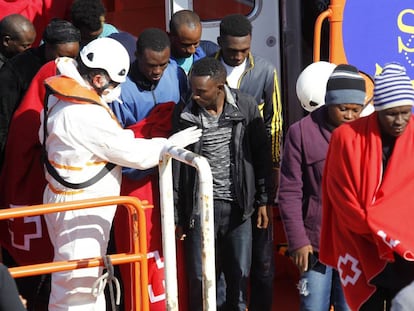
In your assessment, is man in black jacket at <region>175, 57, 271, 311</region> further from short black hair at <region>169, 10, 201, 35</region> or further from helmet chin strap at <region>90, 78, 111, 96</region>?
short black hair at <region>169, 10, 201, 35</region>

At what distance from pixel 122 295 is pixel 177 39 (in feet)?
5.14

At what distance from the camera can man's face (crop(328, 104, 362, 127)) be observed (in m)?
4.66

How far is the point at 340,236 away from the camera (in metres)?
4.25

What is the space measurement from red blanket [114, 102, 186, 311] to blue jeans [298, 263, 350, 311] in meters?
0.83

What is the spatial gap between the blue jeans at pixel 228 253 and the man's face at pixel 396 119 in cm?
130

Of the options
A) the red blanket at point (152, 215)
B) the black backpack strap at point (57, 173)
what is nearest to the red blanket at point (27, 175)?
the black backpack strap at point (57, 173)

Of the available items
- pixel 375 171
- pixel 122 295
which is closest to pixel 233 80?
pixel 122 295

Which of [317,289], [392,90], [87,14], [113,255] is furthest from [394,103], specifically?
[87,14]

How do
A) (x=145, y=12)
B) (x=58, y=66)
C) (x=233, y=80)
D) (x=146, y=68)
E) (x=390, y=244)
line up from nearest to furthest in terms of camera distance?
(x=390, y=244)
(x=58, y=66)
(x=146, y=68)
(x=233, y=80)
(x=145, y=12)

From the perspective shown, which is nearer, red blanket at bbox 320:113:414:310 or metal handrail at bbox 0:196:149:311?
red blanket at bbox 320:113:414:310

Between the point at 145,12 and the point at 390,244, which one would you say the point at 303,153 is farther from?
the point at 145,12

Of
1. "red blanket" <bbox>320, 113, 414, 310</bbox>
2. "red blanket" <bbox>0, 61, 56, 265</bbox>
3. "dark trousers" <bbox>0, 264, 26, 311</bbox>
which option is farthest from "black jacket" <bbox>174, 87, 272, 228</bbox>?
"dark trousers" <bbox>0, 264, 26, 311</bbox>

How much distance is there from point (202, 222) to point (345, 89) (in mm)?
1035

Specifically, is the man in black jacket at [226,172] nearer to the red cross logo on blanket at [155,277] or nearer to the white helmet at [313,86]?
the red cross logo on blanket at [155,277]
